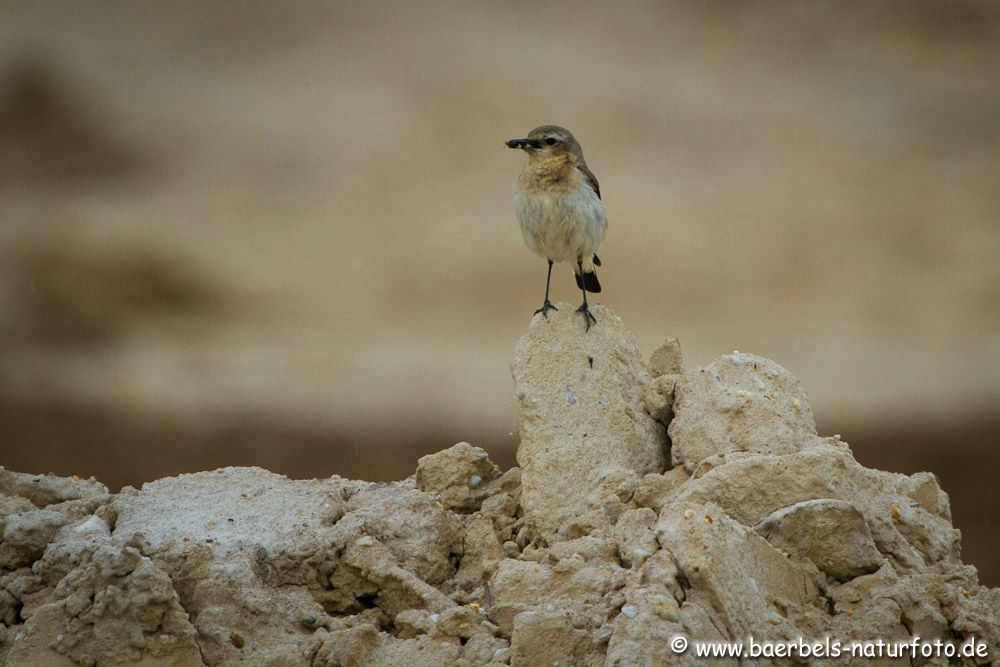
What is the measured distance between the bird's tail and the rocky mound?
909 millimetres

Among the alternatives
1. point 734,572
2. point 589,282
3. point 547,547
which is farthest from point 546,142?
point 734,572

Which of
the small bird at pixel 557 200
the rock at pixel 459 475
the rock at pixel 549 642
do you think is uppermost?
the small bird at pixel 557 200

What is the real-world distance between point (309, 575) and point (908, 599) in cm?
276

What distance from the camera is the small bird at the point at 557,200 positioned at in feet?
23.1

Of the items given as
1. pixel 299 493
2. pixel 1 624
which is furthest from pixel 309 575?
pixel 1 624

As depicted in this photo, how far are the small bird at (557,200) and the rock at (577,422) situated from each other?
2.06 feet

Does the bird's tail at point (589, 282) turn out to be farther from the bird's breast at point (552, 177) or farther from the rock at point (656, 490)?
the rock at point (656, 490)

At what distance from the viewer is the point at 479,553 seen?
6027 mm

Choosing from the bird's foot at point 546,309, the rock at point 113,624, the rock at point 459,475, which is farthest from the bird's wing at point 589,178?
the rock at point 113,624

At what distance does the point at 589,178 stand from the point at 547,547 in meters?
2.50

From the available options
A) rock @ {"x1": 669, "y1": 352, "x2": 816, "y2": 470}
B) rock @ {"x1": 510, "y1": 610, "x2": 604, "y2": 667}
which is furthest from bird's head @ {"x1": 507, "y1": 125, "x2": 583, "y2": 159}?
rock @ {"x1": 510, "y1": 610, "x2": 604, "y2": 667}

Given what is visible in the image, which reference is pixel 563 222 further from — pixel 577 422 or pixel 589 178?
pixel 577 422

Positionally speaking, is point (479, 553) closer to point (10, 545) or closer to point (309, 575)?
point (309, 575)

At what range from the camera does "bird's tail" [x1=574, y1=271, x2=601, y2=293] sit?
754 cm
